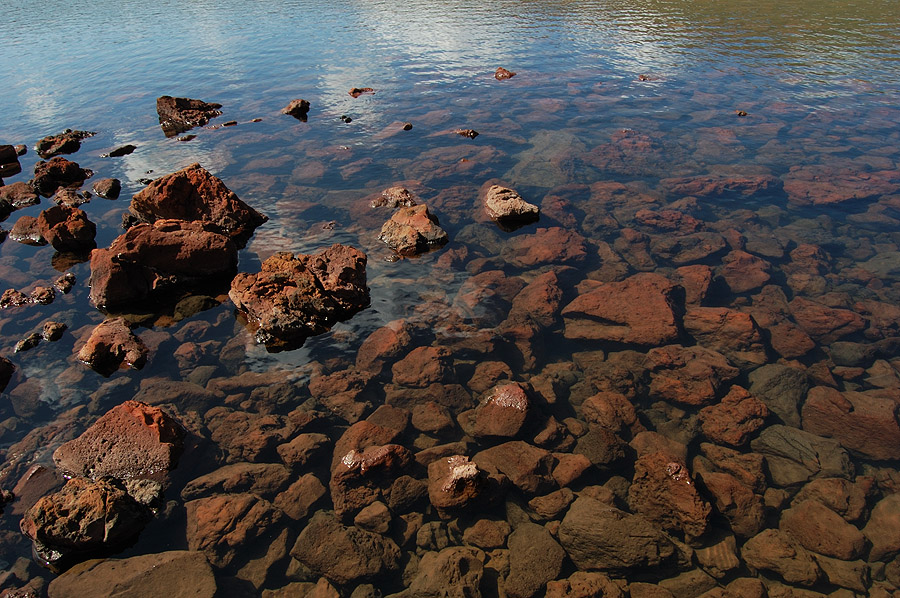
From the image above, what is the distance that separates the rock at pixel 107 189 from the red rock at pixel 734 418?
21562 millimetres

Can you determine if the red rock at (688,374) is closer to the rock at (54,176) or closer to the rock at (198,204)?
the rock at (198,204)

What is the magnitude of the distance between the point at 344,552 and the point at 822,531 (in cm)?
773

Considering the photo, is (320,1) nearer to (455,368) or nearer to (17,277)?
(17,277)

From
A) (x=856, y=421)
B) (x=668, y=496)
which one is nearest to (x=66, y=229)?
(x=668, y=496)

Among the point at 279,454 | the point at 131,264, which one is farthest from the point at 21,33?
the point at 279,454

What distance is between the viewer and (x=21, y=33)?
47.0 m

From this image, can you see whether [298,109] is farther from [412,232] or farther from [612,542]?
[612,542]

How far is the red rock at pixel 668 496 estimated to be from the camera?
803 centimetres

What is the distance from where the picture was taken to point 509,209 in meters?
16.3

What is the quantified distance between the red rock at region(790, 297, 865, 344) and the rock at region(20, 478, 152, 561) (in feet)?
48.2

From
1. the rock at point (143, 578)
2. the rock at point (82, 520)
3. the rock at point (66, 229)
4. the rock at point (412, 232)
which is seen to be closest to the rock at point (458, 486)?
the rock at point (143, 578)

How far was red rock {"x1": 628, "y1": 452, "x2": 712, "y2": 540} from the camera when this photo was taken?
803 centimetres

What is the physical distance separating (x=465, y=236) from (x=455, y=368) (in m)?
6.01

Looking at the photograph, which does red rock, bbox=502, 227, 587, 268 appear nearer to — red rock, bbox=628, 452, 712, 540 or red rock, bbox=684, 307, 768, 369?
red rock, bbox=684, 307, 768, 369
